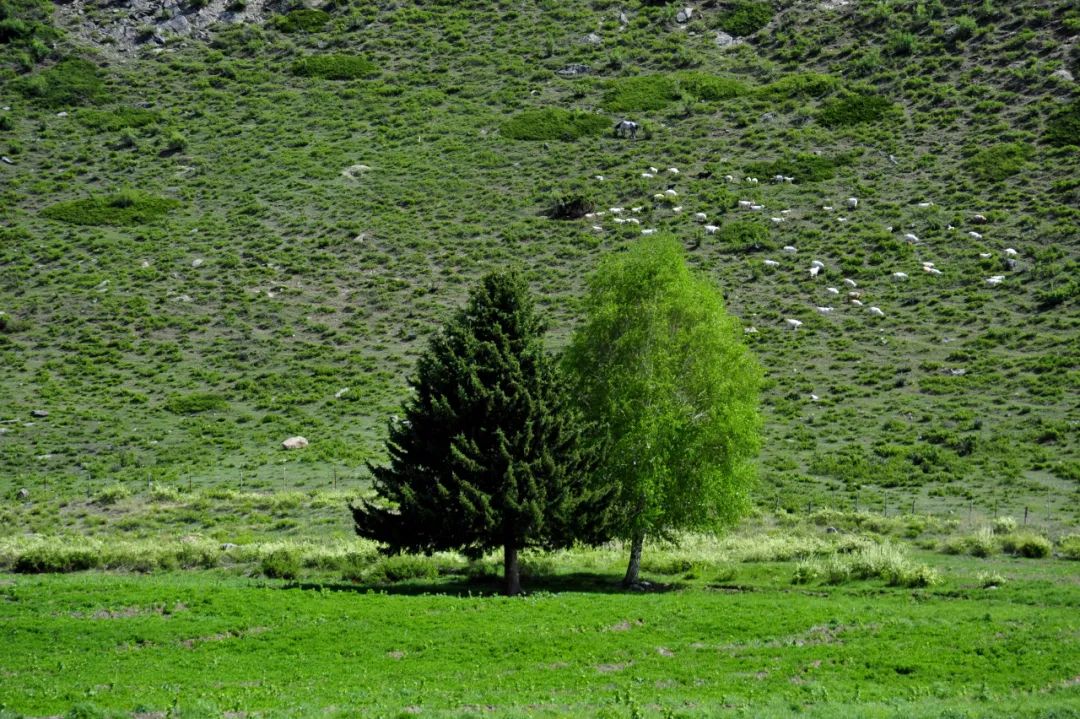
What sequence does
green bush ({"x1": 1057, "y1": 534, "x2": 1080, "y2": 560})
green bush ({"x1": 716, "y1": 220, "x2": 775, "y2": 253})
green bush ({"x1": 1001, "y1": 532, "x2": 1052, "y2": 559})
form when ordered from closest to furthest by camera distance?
green bush ({"x1": 1057, "y1": 534, "x2": 1080, "y2": 560})
green bush ({"x1": 1001, "y1": 532, "x2": 1052, "y2": 559})
green bush ({"x1": 716, "y1": 220, "x2": 775, "y2": 253})

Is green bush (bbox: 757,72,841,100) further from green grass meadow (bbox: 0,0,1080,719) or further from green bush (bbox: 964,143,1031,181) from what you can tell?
green bush (bbox: 964,143,1031,181)

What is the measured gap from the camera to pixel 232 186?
90000mm

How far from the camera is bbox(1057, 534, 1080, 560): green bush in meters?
35.6

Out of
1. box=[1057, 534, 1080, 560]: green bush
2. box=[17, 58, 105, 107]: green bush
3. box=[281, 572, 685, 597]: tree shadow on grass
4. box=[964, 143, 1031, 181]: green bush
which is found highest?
box=[17, 58, 105, 107]: green bush

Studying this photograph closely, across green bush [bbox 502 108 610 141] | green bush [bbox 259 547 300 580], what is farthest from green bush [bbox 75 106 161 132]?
green bush [bbox 259 547 300 580]

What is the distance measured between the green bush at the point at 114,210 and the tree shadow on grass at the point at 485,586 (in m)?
60.8

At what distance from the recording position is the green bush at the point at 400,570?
35.3m

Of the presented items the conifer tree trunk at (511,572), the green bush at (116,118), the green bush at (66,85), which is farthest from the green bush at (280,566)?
the green bush at (66,85)

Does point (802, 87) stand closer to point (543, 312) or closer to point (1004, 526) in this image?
point (543, 312)

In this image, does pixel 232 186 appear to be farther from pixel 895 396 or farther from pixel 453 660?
pixel 453 660

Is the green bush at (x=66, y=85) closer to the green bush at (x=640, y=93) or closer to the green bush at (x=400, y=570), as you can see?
the green bush at (x=640, y=93)

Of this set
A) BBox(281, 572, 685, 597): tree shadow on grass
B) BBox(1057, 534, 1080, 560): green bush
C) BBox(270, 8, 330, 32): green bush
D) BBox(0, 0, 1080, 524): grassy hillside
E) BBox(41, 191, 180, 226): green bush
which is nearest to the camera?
BBox(281, 572, 685, 597): tree shadow on grass

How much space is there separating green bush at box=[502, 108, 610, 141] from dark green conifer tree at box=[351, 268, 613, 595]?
62.6 meters

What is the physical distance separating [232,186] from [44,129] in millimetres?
22505
